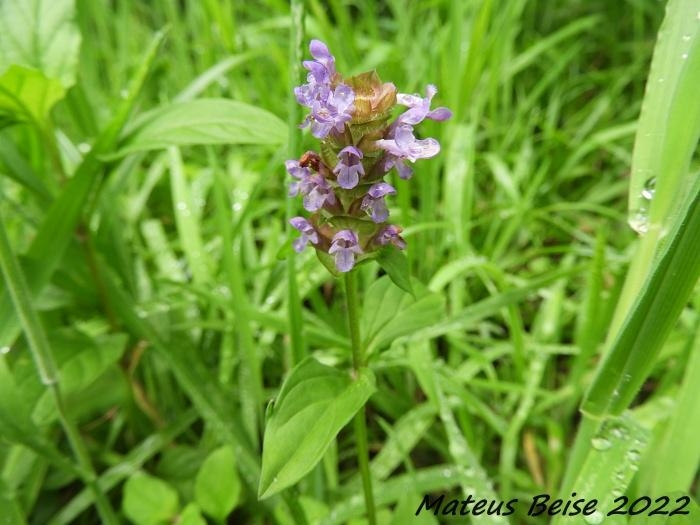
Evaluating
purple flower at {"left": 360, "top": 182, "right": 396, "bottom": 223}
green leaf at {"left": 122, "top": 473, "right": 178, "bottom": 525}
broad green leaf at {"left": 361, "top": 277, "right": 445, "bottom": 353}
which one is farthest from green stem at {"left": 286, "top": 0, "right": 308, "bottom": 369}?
green leaf at {"left": 122, "top": 473, "right": 178, "bottom": 525}

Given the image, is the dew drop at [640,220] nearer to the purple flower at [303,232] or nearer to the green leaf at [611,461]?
the green leaf at [611,461]

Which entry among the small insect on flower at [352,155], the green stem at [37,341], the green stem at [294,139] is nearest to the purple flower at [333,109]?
the small insect on flower at [352,155]

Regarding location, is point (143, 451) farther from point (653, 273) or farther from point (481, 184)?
point (481, 184)

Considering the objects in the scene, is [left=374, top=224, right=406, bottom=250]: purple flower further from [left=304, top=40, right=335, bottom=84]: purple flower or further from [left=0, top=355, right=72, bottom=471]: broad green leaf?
[left=0, top=355, right=72, bottom=471]: broad green leaf

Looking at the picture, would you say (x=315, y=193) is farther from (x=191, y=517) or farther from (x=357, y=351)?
(x=191, y=517)

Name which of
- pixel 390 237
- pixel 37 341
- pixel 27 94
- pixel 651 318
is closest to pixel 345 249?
pixel 390 237

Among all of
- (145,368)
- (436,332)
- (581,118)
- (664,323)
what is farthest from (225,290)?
(581,118)

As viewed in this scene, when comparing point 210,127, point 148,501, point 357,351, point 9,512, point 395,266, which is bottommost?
point 148,501
